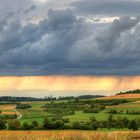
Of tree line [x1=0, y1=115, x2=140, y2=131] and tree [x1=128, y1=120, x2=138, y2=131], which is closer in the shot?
tree line [x1=0, y1=115, x2=140, y2=131]

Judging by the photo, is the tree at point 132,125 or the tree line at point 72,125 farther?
the tree at point 132,125

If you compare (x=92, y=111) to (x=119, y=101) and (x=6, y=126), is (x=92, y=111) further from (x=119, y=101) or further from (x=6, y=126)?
(x=6, y=126)

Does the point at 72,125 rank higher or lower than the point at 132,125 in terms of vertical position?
higher

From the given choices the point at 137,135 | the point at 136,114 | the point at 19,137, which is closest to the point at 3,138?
the point at 19,137

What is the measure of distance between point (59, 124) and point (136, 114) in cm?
3858

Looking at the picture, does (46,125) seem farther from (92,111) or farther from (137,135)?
(137,135)

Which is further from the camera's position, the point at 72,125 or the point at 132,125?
the point at 132,125

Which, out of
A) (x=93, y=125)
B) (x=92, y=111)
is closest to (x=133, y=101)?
(x=92, y=111)

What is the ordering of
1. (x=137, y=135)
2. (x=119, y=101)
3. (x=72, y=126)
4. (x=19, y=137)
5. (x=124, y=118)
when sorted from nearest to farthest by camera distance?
1. (x=19, y=137)
2. (x=137, y=135)
3. (x=72, y=126)
4. (x=124, y=118)
5. (x=119, y=101)

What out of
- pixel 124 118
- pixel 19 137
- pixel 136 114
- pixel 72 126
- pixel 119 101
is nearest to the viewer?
pixel 19 137

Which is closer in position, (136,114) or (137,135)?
(137,135)

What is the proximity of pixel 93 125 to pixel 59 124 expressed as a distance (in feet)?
34.1

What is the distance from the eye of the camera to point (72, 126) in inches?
4063

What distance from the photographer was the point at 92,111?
151m
